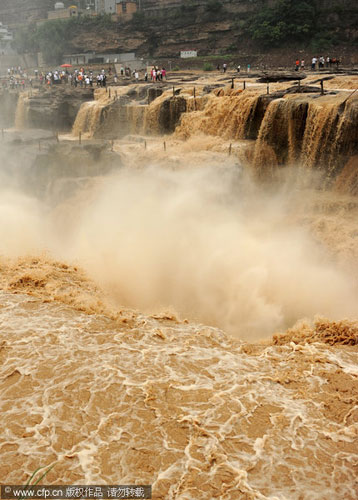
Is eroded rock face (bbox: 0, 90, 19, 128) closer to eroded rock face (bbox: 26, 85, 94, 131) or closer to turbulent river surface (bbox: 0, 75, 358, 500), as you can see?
eroded rock face (bbox: 26, 85, 94, 131)

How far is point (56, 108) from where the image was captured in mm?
19125

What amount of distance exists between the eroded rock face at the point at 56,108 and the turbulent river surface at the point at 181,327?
20.6 feet

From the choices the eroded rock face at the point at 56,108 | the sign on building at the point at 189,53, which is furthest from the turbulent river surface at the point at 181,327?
the sign on building at the point at 189,53

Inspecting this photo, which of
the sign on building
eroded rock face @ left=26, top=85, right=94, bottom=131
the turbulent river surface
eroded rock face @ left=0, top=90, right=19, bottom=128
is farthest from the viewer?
the sign on building

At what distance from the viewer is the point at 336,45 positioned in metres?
26.6

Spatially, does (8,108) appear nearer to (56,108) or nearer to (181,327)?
(56,108)

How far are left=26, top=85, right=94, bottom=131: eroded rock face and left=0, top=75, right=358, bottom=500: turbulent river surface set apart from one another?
6.28 metres

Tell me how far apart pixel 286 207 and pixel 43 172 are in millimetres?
7445

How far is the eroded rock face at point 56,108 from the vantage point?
62.5ft

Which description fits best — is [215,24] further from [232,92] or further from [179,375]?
[179,375]

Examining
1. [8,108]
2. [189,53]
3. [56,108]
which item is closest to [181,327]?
[56,108]

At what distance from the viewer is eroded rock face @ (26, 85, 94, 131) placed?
1906cm

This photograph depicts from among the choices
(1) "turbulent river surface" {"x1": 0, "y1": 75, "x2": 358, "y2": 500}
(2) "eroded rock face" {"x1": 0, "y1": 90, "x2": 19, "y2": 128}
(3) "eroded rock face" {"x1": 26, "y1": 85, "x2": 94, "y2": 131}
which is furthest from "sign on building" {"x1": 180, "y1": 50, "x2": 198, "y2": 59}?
(1) "turbulent river surface" {"x1": 0, "y1": 75, "x2": 358, "y2": 500}

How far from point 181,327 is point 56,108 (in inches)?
591
